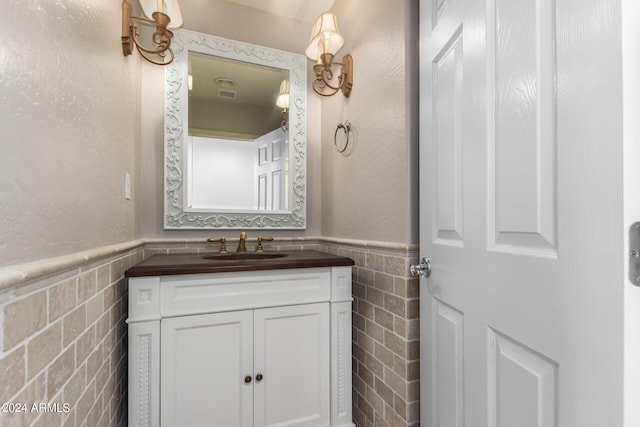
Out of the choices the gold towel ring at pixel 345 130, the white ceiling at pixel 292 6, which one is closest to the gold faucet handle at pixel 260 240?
the gold towel ring at pixel 345 130

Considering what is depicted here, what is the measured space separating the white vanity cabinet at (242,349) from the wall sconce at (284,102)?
0.96 meters

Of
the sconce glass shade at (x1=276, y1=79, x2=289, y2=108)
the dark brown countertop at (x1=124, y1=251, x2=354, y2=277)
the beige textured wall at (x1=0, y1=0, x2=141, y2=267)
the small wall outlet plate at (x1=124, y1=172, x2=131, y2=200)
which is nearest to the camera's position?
the beige textured wall at (x1=0, y1=0, x2=141, y2=267)

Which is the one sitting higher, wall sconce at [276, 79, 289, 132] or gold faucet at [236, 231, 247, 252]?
wall sconce at [276, 79, 289, 132]

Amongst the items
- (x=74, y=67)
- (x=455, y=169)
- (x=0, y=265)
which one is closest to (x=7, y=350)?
(x=0, y=265)

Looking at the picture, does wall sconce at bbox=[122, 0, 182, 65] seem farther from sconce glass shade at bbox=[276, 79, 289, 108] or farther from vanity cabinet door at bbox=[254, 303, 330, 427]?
vanity cabinet door at bbox=[254, 303, 330, 427]

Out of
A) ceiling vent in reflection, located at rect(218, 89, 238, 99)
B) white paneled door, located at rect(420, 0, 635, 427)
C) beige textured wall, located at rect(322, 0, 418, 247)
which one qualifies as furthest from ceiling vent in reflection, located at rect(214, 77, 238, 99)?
white paneled door, located at rect(420, 0, 635, 427)

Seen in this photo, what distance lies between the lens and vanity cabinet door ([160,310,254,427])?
3.82ft

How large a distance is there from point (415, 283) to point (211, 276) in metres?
0.82

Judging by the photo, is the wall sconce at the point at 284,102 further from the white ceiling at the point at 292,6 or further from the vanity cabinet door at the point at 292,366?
the vanity cabinet door at the point at 292,366

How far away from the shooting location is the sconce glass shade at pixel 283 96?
184 cm

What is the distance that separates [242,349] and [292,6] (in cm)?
192

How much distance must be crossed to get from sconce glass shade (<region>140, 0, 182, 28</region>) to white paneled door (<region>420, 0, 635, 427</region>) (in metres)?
1.14

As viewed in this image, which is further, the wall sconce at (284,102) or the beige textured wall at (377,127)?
the wall sconce at (284,102)

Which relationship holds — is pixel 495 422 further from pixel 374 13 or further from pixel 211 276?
pixel 374 13
